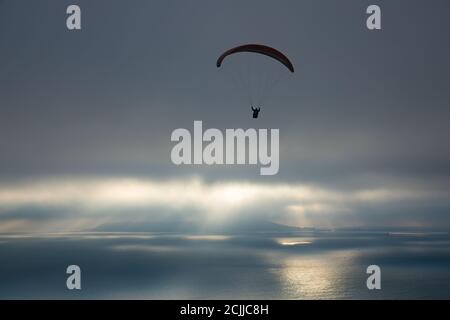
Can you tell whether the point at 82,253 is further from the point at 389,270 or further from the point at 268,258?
the point at 389,270

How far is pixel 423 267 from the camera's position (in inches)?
2425

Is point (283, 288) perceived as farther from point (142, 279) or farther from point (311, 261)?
point (311, 261)

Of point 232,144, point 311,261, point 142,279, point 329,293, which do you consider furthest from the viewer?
point 311,261
